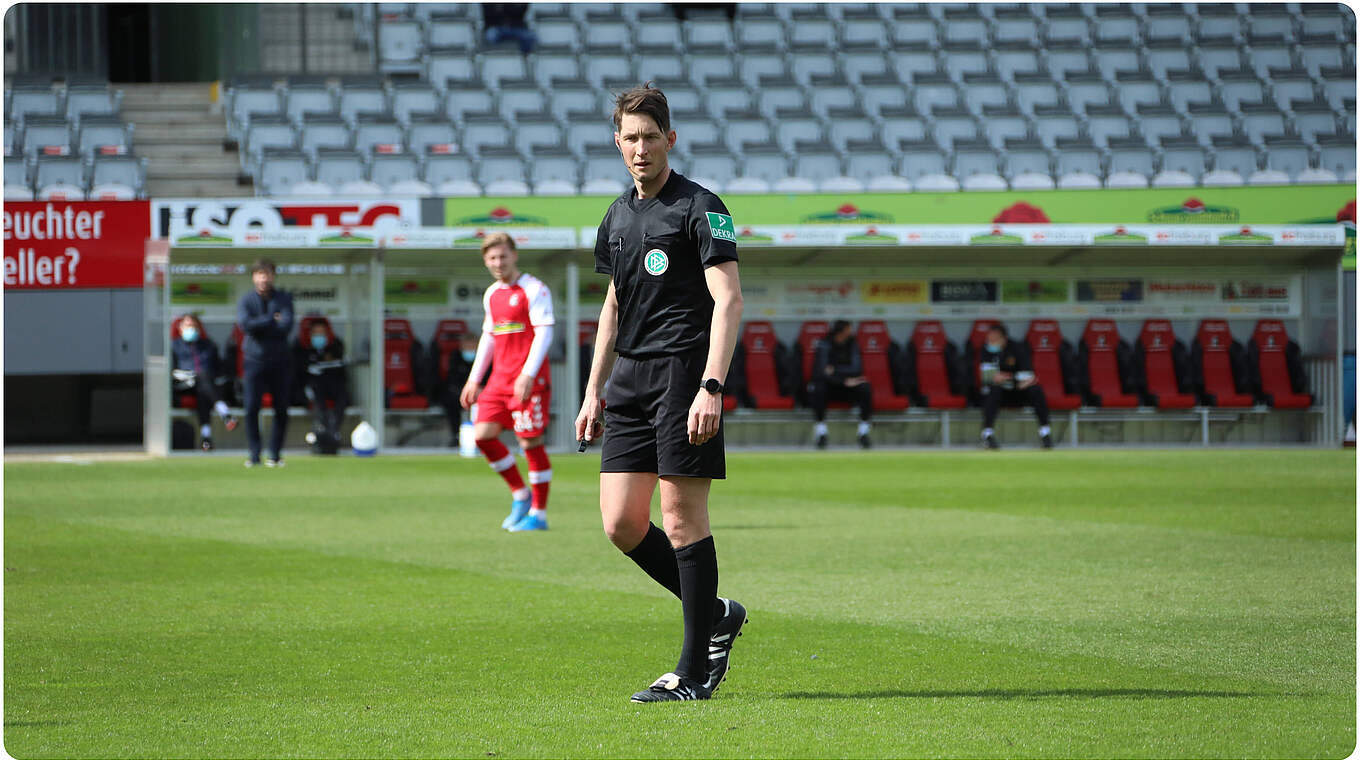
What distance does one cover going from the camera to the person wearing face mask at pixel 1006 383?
21891mm

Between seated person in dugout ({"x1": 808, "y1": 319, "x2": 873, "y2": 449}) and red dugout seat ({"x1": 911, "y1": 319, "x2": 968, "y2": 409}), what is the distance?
101 centimetres

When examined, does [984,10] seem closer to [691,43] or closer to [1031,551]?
[691,43]

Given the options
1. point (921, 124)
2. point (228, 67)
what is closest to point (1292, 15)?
point (921, 124)

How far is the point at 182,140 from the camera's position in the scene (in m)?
26.8

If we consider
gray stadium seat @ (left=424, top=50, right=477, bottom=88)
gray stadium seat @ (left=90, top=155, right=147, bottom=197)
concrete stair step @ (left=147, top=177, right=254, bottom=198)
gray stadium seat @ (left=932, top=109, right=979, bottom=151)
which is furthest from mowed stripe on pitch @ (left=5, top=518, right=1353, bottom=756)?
gray stadium seat @ (left=424, top=50, right=477, bottom=88)

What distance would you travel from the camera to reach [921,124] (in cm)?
2744

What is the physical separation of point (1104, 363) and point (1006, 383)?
2140 mm

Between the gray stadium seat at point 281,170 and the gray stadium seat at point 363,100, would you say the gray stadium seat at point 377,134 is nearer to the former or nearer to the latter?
the gray stadium seat at point 363,100

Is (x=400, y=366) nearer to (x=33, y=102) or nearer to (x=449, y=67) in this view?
(x=449, y=67)

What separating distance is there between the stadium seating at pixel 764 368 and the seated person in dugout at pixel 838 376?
505 millimetres

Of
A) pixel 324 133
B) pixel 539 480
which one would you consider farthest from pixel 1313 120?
pixel 539 480

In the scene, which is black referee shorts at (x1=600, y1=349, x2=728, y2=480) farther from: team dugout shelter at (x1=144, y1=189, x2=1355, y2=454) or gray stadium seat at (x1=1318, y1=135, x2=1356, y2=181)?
gray stadium seat at (x1=1318, y1=135, x2=1356, y2=181)

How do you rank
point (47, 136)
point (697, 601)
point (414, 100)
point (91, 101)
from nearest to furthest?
point (697, 601) < point (47, 136) < point (91, 101) < point (414, 100)

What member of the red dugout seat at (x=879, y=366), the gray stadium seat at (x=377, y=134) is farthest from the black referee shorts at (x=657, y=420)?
the gray stadium seat at (x=377, y=134)
